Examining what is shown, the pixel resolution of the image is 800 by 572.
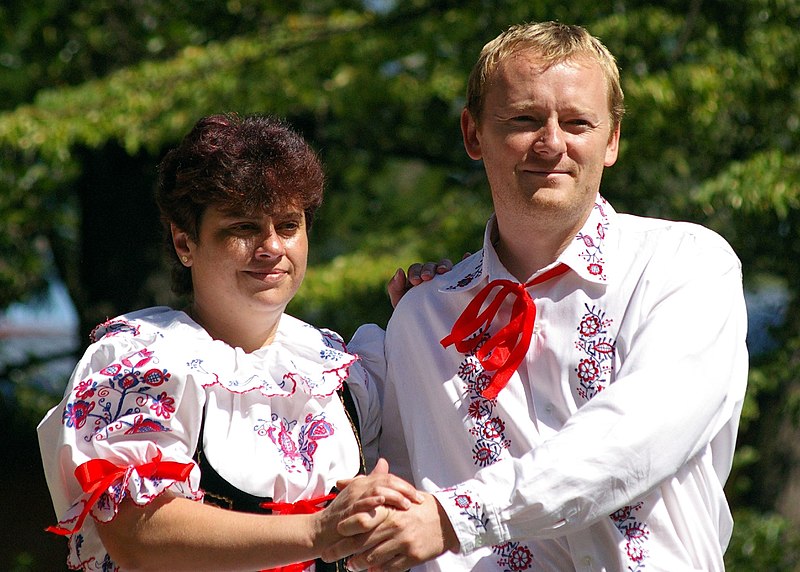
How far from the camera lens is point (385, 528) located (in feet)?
7.32

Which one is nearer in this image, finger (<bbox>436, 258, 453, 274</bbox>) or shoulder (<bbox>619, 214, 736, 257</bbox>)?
shoulder (<bbox>619, 214, 736, 257</bbox>)

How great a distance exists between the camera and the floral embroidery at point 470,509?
2.22m

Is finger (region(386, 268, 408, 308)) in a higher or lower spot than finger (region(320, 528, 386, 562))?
higher

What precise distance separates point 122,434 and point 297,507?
397 mm

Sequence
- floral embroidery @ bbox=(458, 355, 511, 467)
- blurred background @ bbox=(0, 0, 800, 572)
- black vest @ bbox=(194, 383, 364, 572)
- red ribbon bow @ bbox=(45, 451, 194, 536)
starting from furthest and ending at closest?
1. blurred background @ bbox=(0, 0, 800, 572)
2. floral embroidery @ bbox=(458, 355, 511, 467)
3. black vest @ bbox=(194, 383, 364, 572)
4. red ribbon bow @ bbox=(45, 451, 194, 536)

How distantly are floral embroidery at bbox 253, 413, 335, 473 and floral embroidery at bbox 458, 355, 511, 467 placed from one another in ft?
1.05

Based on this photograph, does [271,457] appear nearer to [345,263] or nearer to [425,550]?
[425,550]

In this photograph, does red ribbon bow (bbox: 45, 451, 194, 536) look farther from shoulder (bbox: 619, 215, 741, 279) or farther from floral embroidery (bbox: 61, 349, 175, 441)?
shoulder (bbox: 619, 215, 741, 279)

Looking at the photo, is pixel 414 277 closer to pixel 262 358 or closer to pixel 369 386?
pixel 369 386

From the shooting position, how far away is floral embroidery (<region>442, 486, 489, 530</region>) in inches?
87.6

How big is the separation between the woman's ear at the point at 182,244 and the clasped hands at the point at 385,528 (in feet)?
2.17

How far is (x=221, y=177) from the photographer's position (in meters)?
2.44

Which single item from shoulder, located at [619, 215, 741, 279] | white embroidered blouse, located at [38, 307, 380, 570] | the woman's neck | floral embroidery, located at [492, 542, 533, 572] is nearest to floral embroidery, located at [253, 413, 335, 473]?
white embroidered blouse, located at [38, 307, 380, 570]

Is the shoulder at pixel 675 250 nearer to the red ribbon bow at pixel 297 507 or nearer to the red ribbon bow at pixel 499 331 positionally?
the red ribbon bow at pixel 499 331
